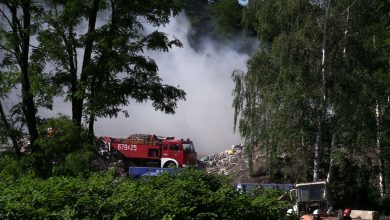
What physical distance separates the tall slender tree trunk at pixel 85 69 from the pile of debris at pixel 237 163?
62.9ft

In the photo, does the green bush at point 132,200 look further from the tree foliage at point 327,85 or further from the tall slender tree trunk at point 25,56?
the tree foliage at point 327,85

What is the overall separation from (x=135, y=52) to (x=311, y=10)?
16.8 meters

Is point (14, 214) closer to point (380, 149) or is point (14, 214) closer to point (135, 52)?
point (135, 52)

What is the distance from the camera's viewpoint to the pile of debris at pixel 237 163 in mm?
34219

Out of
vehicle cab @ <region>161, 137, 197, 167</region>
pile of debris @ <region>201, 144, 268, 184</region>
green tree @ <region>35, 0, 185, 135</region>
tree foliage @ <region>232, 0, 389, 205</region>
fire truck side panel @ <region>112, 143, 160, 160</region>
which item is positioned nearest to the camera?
green tree @ <region>35, 0, 185, 135</region>

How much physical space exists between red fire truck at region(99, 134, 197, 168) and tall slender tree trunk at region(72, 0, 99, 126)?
1122 inches

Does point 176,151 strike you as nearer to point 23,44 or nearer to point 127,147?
point 127,147

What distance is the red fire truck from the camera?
40.9 m

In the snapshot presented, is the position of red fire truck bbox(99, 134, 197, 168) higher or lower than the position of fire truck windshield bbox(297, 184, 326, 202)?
higher

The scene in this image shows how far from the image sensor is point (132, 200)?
18.1 feet

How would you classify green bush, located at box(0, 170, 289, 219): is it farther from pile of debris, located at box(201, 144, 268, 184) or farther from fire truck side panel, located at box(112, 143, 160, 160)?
fire truck side panel, located at box(112, 143, 160, 160)

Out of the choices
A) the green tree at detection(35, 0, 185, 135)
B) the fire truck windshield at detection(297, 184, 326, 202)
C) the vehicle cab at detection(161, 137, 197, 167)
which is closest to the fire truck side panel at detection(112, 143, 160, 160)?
the vehicle cab at detection(161, 137, 197, 167)

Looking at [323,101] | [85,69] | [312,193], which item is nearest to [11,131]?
[85,69]

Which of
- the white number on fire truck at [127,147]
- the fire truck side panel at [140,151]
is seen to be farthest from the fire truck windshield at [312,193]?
the white number on fire truck at [127,147]
